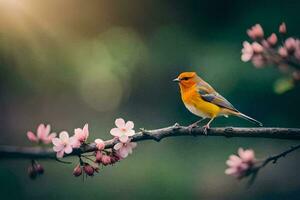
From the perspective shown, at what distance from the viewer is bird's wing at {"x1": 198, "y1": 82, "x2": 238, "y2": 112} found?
4.70ft

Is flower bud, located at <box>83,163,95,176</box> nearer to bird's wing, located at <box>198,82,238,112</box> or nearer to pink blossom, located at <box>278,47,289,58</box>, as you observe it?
pink blossom, located at <box>278,47,289,58</box>

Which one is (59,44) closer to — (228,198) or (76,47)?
(76,47)

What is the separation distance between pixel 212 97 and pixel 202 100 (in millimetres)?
40

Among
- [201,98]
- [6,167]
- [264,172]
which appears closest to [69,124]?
[6,167]

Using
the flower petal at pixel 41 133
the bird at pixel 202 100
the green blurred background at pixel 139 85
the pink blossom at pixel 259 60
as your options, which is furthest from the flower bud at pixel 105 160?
the green blurred background at pixel 139 85

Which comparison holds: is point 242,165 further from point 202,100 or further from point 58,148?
point 202,100

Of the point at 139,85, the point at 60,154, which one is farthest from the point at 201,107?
the point at 139,85

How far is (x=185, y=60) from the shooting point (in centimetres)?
520

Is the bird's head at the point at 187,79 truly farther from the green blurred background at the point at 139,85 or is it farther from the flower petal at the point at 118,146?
the green blurred background at the point at 139,85

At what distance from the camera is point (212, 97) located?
1.47 meters

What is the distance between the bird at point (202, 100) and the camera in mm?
1436

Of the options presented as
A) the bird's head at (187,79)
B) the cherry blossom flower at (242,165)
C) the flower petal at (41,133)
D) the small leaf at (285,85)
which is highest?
the bird's head at (187,79)

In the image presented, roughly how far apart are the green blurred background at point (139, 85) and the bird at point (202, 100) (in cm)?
191

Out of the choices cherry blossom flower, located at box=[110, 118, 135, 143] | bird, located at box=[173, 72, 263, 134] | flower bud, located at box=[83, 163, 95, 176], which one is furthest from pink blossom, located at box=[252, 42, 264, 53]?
bird, located at box=[173, 72, 263, 134]
